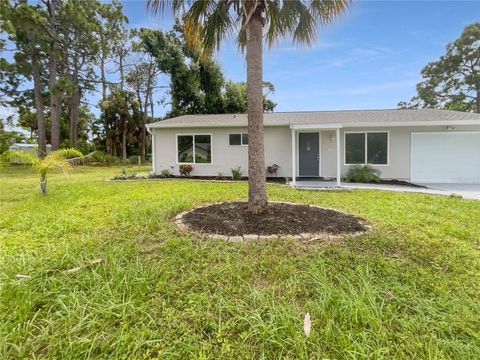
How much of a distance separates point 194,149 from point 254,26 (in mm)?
8651

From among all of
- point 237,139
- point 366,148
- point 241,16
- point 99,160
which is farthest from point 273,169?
point 99,160

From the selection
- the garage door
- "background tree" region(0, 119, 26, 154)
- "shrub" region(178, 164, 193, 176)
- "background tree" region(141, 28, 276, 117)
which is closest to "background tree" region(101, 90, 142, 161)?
"background tree" region(141, 28, 276, 117)

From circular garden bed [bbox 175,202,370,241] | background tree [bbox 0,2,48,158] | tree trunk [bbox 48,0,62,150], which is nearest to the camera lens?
circular garden bed [bbox 175,202,370,241]

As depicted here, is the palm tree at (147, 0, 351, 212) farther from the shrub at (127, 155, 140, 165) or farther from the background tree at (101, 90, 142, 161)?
the shrub at (127, 155, 140, 165)

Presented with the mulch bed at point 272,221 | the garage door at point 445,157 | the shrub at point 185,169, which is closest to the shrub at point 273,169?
the shrub at point 185,169

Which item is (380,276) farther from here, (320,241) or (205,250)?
(205,250)

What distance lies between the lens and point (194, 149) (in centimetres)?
1268

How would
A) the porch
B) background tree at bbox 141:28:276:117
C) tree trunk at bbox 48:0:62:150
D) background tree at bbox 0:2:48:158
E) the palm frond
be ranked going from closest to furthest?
the palm frond → the porch → background tree at bbox 0:2:48:158 → tree trunk at bbox 48:0:62:150 → background tree at bbox 141:28:276:117

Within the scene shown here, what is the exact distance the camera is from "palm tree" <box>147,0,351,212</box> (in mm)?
4395

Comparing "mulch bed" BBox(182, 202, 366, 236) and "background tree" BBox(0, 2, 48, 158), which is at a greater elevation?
"background tree" BBox(0, 2, 48, 158)

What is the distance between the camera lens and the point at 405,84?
92.2 feet

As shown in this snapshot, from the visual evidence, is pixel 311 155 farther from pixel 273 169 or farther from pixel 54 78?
pixel 54 78

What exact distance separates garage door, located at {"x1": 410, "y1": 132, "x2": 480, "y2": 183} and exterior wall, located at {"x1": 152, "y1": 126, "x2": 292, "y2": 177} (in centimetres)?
524

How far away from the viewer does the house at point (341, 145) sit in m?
10.8
